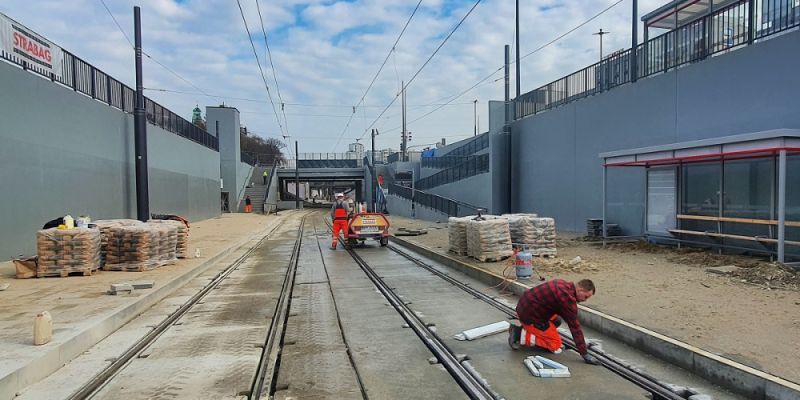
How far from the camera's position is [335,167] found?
7725 centimetres

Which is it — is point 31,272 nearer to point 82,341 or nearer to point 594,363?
point 82,341

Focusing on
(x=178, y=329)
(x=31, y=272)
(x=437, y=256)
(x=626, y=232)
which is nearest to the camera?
(x=178, y=329)

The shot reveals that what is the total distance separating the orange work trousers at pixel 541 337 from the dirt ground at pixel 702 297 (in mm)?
1313

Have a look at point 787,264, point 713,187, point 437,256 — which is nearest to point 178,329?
point 437,256

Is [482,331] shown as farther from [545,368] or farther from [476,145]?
[476,145]

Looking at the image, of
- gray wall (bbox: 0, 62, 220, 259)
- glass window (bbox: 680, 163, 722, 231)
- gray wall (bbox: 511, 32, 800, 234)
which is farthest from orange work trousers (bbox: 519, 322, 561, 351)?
gray wall (bbox: 0, 62, 220, 259)

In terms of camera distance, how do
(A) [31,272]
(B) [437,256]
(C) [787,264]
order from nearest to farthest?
1. (C) [787,264]
2. (A) [31,272]
3. (B) [437,256]

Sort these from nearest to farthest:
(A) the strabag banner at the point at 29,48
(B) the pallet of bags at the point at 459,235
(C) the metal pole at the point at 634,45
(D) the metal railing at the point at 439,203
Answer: (A) the strabag banner at the point at 29,48 < (B) the pallet of bags at the point at 459,235 < (C) the metal pole at the point at 634,45 < (D) the metal railing at the point at 439,203

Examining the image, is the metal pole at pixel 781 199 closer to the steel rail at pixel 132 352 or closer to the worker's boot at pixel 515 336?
the worker's boot at pixel 515 336

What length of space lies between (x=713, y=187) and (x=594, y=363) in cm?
960

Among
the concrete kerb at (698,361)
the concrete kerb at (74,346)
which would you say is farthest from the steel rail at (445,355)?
the concrete kerb at (74,346)

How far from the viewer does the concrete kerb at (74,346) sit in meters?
4.98

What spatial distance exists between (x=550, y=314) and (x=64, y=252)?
10347 mm

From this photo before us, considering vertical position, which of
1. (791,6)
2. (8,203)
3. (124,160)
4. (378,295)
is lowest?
(378,295)
